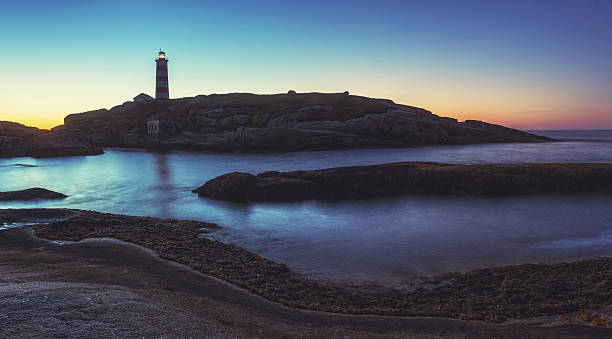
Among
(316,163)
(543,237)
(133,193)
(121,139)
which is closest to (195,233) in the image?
(543,237)

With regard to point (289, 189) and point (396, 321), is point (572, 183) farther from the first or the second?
point (396, 321)

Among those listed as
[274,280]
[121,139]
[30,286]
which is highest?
[121,139]

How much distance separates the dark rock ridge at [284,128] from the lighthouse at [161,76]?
586 centimetres

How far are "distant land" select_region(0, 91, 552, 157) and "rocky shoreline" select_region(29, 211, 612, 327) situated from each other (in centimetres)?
6597

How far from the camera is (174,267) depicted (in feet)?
36.9

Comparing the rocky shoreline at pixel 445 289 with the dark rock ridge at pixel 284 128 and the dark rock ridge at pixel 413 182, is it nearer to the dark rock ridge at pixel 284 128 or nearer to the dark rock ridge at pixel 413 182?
the dark rock ridge at pixel 413 182

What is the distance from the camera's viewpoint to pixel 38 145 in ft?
238

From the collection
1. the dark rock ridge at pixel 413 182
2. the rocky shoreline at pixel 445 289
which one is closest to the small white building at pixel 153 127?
the dark rock ridge at pixel 413 182

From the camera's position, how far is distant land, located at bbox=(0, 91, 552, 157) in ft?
264

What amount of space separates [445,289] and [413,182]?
18667 mm

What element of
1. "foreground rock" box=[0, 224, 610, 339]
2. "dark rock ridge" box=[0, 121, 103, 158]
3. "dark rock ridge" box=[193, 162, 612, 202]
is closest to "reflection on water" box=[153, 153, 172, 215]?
"dark rock ridge" box=[193, 162, 612, 202]

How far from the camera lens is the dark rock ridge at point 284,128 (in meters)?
81.3

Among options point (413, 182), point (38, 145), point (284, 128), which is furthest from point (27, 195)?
point (284, 128)

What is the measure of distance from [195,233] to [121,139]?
310 ft
